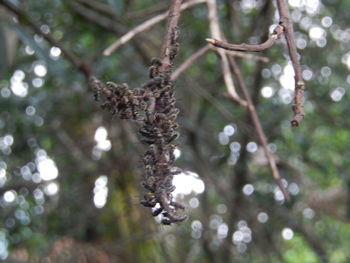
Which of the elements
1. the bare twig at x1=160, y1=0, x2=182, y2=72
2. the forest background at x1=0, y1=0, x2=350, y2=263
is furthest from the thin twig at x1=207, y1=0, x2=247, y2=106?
the forest background at x1=0, y1=0, x2=350, y2=263

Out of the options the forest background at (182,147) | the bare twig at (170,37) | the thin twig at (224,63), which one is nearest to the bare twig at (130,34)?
the thin twig at (224,63)

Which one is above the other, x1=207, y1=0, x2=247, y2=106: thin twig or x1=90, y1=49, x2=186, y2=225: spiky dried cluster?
x1=207, y1=0, x2=247, y2=106: thin twig

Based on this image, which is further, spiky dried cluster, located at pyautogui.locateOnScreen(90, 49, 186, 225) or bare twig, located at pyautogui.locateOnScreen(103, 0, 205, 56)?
bare twig, located at pyautogui.locateOnScreen(103, 0, 205, 56)

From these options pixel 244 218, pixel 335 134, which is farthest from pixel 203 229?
pixel 335 134

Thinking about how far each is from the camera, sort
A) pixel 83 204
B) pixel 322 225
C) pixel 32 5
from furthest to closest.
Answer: pixel 322 225, pixel 83 204, pixel 32 5

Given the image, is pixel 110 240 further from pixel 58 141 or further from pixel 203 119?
pixel 203 119

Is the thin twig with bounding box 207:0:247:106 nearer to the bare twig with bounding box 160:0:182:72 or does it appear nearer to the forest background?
the bare twig with bounding box 160:0:182:72

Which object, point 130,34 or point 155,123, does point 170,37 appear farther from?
point 130,34

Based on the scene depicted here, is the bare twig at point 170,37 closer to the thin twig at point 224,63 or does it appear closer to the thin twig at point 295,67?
the thin twig at point 295,67

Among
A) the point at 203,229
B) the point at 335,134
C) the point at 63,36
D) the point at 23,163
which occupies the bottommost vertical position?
the point at 203,229
